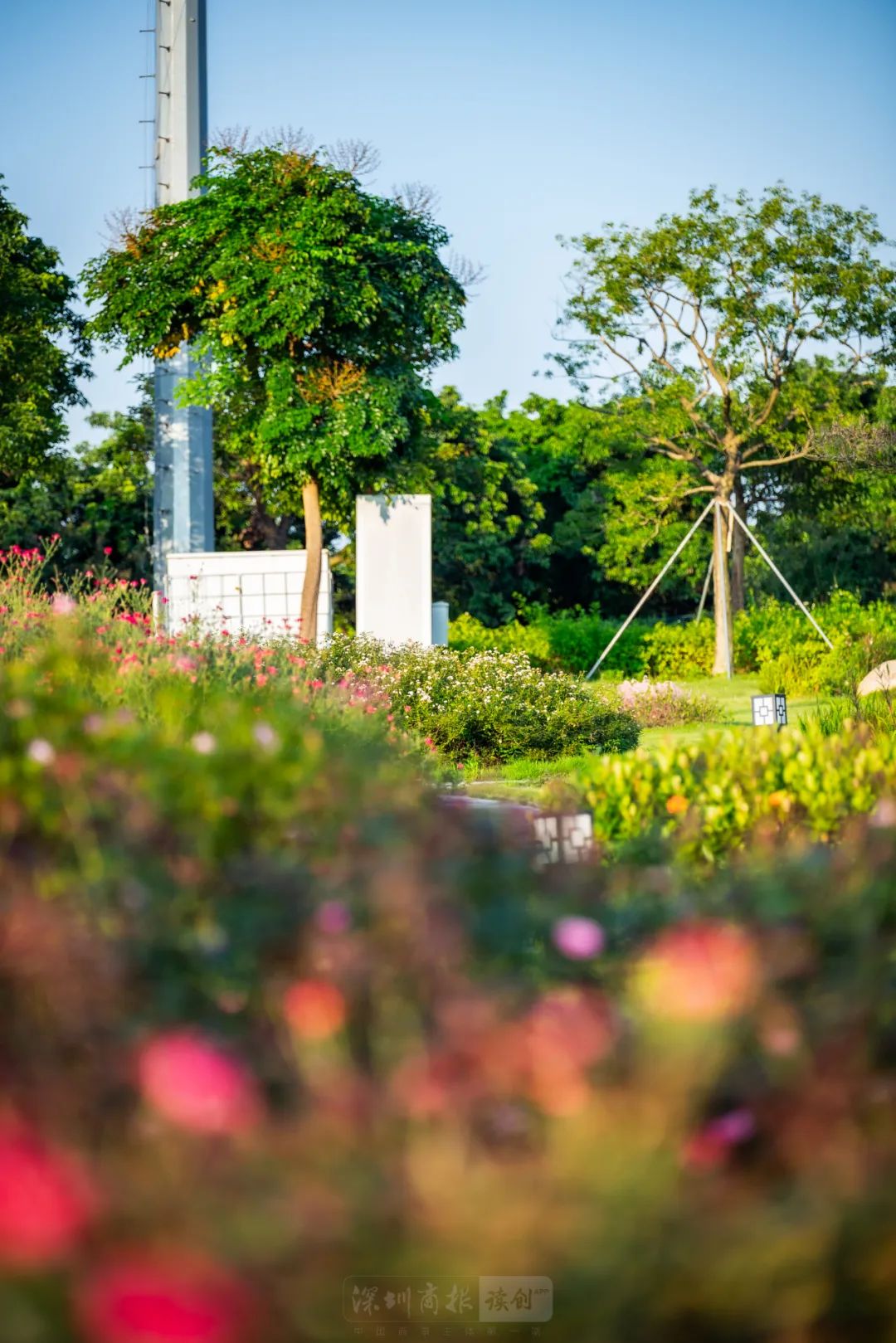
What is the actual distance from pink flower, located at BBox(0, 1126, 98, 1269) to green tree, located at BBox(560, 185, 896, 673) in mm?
20103

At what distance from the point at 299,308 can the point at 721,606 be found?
899 cm

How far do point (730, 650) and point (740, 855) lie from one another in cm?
1616

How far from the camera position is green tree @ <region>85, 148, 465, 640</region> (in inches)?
516

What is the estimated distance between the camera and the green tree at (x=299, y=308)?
13.1 meters

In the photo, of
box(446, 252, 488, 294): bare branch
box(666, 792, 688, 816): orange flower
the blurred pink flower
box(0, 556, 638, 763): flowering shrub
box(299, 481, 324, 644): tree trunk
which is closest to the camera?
the blurred pink flower

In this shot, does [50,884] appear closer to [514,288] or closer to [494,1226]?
[494,1226]

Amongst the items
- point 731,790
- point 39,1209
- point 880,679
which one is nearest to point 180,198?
Answer: point 880,679

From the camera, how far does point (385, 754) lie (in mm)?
4848

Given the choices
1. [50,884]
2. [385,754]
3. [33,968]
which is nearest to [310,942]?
[33,968]

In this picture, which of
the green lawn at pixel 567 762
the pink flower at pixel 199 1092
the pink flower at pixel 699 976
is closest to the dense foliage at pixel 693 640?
the green lawn at pixel 567 762

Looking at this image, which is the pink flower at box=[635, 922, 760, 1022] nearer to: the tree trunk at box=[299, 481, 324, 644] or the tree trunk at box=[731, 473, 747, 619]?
the tree trunk at box=[299, 481, 324, 644]

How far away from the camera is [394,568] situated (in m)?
13.5

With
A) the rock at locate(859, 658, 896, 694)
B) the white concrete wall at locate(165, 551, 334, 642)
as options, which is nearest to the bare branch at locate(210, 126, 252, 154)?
the white concrete wall at locate(165, 551, 334, 642)

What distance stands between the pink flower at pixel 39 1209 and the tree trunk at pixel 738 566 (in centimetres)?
2149
